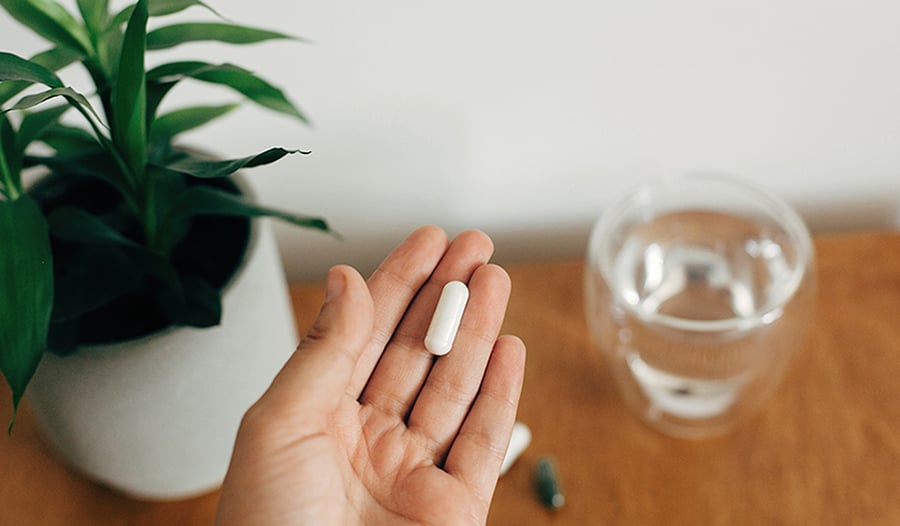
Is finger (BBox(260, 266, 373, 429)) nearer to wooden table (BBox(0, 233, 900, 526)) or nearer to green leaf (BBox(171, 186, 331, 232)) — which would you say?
green leaf (BBox(171, 186, 331, 232))

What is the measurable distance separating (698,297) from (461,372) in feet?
1.16

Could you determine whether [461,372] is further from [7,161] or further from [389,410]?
[7,161]

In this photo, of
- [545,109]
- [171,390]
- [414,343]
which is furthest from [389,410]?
[545,109]

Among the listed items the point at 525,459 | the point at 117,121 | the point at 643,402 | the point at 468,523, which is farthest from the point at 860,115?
the point at 117,121

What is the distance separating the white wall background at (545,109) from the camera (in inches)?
31.3

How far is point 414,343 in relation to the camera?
641 millimetres

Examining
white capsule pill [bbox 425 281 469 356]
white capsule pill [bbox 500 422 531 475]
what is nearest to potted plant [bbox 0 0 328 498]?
white capsule pill [bbox 425 281 469 356]

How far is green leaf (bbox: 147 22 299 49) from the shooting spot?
0.60 metres

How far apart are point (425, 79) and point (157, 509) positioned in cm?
46

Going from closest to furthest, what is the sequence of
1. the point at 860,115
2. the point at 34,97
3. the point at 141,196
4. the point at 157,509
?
1. the point at 34,97
2. the point at 141,196
3. the point at 157,509
4. the point at 860,115

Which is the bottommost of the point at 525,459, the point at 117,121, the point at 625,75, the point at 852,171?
the point at 525,459

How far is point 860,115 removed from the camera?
902mm

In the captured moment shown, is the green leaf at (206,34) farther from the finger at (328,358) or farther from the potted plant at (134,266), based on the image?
the finger at (328,358)

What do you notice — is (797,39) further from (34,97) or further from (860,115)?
(34,97)
